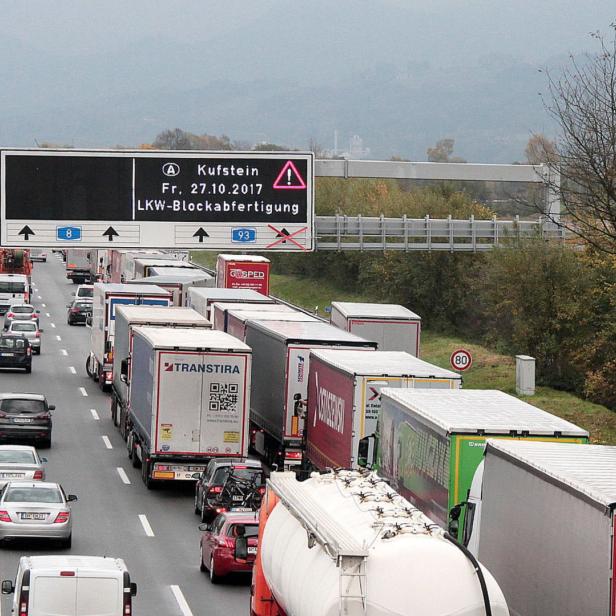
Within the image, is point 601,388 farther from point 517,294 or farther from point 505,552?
point 505,552

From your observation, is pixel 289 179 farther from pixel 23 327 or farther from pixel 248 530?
pixel 23 327

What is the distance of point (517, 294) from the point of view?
169 ft

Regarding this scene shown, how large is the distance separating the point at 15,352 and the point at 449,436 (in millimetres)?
37927

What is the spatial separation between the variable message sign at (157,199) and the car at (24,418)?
170 inches

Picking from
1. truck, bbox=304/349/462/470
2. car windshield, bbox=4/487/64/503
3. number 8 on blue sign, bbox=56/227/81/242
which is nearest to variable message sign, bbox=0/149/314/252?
number 8 on blue sign, bbox=56/227/81/242

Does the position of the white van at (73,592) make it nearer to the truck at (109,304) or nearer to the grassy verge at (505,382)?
the grassy verge at (505,382)

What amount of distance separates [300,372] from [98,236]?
6.48 metres

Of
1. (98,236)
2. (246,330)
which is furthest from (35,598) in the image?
(246,330)

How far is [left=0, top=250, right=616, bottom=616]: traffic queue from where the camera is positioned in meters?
10.5

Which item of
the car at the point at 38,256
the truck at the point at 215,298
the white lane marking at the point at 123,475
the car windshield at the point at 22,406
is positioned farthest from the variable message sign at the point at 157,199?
the car at the point at 38,256

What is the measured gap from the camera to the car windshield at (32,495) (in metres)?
24.6

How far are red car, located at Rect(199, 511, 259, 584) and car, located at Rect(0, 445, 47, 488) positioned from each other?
19.7 feet

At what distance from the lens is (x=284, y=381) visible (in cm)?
3164

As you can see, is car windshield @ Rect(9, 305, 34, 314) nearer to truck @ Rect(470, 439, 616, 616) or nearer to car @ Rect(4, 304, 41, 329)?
car @ Rect(4, 304, 41, 329)
